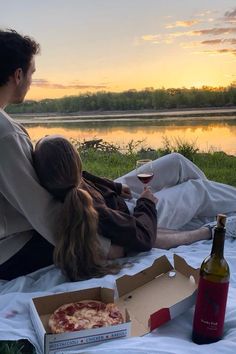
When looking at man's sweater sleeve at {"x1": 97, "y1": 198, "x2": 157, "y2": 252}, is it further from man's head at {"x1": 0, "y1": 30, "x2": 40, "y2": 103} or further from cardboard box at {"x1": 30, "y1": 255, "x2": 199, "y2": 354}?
man's head at {"x1": 0, "y1": 30, "x2": 40, "y2": 103}

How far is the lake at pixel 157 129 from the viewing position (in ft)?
13.0

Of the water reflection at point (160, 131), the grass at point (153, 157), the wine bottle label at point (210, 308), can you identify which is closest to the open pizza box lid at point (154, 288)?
the wine bottle label at point (210, 308)

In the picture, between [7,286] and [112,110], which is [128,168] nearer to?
[112,110]

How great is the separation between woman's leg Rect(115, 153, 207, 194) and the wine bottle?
1233mm

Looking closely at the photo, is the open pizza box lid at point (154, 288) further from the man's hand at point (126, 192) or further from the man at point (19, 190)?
the man's hand at point (126, 192)

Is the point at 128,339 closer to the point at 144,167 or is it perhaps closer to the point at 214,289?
the point at 214,289

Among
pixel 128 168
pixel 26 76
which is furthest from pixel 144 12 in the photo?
pixel 26 76

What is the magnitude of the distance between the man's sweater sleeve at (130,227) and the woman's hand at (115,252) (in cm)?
2

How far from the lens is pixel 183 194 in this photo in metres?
2.34

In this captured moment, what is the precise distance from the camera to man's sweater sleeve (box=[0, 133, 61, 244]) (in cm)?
163

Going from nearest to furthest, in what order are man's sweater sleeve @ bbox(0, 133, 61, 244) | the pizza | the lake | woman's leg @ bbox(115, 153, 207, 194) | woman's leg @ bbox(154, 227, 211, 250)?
the pizza
man's sweater sleeve @ bbox(0, 133, 61, 244)
woman's leg @ bbox(154, 227, 211, 250)
woman's leg @ bbox(115, 153, 207, 194)
the lake

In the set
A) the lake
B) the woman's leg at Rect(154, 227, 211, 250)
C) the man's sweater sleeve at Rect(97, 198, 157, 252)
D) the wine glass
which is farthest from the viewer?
the lake

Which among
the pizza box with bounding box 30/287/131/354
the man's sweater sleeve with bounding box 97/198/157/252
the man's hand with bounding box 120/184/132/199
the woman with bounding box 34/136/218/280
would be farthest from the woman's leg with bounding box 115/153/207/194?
the pizza box with bounding box 30/287/131/354

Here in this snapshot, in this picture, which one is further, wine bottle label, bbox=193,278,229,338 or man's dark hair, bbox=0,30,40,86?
man's dark hair, bbox=0,30,40,86
